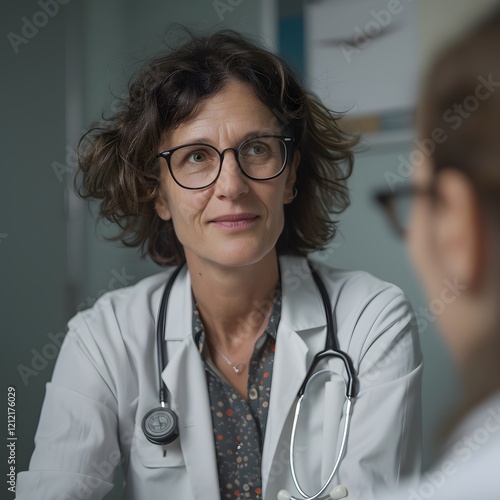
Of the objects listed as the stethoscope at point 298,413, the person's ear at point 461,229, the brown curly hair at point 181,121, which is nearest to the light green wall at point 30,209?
the brown curly hair at point 181,121

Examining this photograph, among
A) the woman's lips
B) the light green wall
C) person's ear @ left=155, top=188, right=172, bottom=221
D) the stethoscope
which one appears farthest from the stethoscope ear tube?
the light green wall

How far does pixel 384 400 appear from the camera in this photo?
35.8 inches

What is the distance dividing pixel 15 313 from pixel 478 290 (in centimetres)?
81

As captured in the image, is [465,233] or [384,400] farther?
[384,400]

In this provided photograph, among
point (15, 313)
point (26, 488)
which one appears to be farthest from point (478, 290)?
point (15, 313)

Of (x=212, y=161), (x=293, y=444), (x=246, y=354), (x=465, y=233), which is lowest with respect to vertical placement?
(x=293, y=444)

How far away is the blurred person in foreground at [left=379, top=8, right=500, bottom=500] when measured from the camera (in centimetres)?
76

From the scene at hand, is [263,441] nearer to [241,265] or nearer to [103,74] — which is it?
[241,265]

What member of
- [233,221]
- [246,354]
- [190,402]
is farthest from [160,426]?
[233,221]

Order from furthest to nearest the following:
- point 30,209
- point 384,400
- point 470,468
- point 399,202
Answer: point 399,202
point 30,209
point 384,400
point 470,468

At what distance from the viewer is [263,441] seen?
957mm

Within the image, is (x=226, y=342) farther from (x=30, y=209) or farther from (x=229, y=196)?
(x=30, y=209)

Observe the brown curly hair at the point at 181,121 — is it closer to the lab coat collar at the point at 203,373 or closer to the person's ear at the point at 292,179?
the person's ear at the point at 292,179

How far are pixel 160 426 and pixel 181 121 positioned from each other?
423 millimetres
